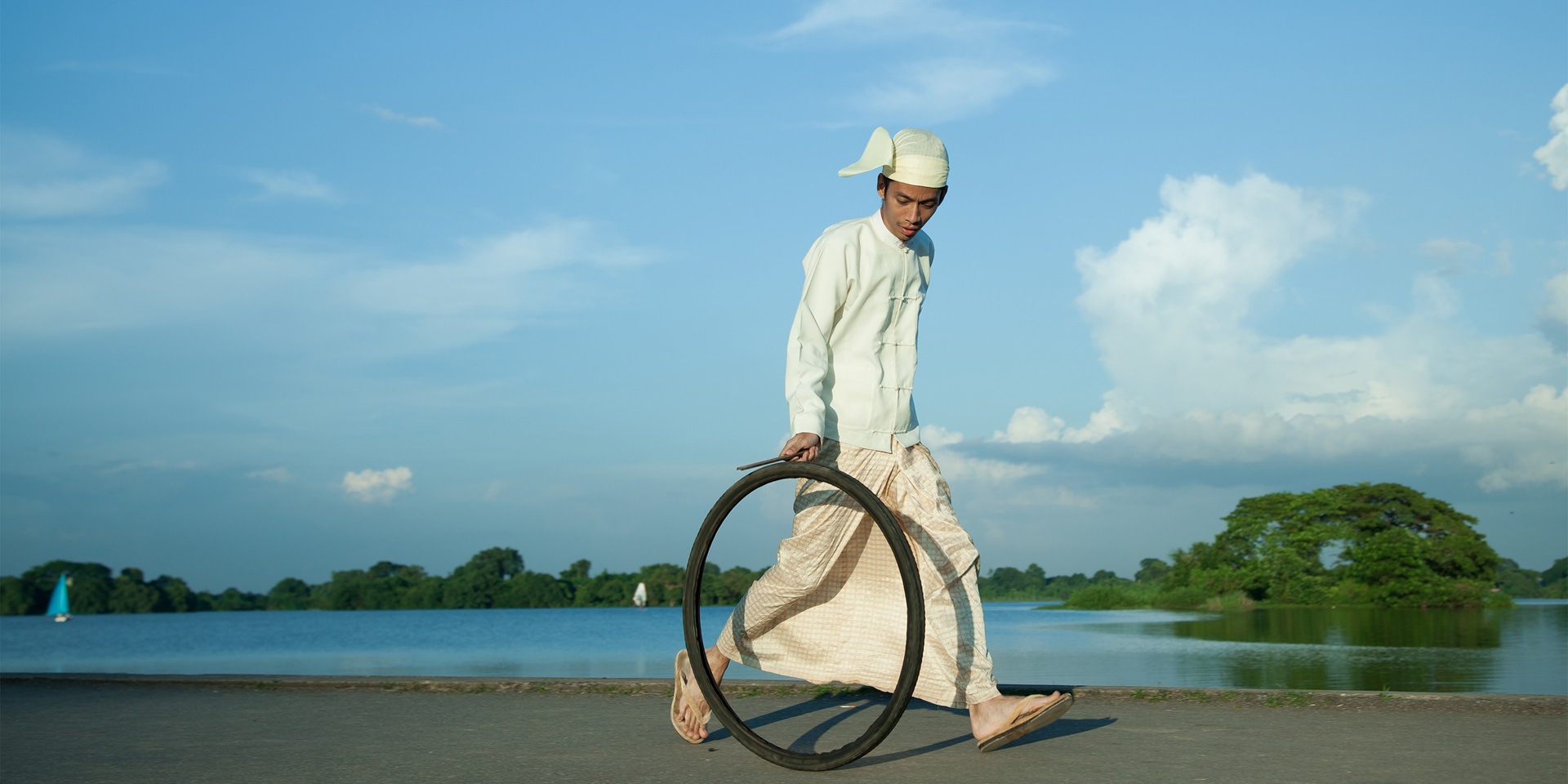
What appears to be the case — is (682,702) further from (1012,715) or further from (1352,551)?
(1352,551)

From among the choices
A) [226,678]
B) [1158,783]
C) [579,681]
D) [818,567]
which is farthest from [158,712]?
[1158,783]

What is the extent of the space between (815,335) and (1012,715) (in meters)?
1.46

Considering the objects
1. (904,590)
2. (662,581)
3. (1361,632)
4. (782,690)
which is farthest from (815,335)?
(662,581)

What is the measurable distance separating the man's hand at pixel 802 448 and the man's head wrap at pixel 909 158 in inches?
38.2

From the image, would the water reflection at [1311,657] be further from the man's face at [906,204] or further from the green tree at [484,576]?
the green tree at [484,576]

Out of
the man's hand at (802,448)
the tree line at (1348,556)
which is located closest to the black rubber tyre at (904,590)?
the man's hand at (802,448)

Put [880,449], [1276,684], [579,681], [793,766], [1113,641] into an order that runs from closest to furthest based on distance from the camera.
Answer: [793,766] < [880,449] < [579,681] < [1276,684] < [1113,641]

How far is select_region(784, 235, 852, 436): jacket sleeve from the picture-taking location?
402 cm

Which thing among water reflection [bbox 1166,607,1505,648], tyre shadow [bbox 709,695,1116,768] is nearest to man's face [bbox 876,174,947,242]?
tyre shadow [bbox 709,695,1116,768]

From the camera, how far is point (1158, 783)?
343cm

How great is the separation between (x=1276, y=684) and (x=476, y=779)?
6.88m

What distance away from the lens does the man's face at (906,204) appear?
163 inches

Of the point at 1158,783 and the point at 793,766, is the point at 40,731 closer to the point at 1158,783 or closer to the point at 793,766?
the point at 793,766

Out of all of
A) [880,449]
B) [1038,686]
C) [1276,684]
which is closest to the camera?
[880,449]
